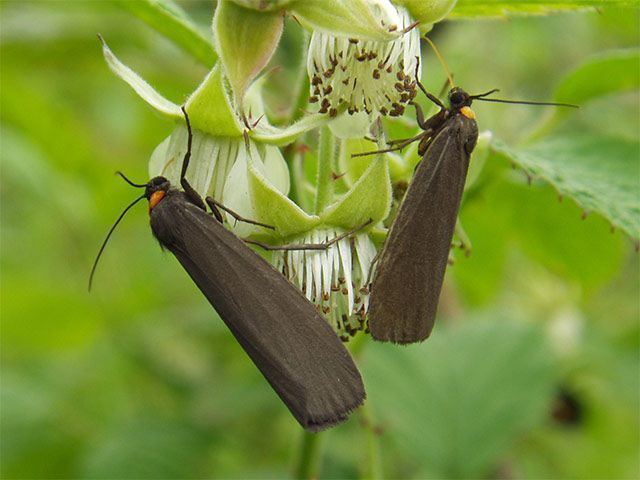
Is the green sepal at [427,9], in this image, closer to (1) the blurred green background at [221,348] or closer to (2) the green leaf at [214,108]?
(2) the green leaf at [214,108]

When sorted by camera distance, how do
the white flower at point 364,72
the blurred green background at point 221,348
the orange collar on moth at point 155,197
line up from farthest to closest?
the blurred green background at point 221,348, the orange collar on moth at point 155,197, the white flower at point 364,72

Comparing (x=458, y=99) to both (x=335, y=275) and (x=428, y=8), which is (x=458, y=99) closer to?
(x=428, y=8)

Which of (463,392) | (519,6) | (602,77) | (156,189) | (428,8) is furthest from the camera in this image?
(463,392)

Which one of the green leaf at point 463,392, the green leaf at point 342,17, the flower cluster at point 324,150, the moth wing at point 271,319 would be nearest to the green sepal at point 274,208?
the flower cluster at point 324,150

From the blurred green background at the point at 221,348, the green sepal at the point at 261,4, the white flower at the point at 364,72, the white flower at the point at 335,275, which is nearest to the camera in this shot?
the green sepal at the point at 261,4

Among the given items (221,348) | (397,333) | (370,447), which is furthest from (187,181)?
(221,348)

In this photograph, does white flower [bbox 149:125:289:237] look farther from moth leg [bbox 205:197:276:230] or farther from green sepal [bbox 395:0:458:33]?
green sepal [bbox 395:0:458:33]

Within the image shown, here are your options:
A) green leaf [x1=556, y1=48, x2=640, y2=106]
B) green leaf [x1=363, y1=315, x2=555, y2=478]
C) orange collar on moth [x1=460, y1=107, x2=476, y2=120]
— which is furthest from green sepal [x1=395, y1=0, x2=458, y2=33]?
green leaf [x1=363, y1=315, x2=555, y2=478]
